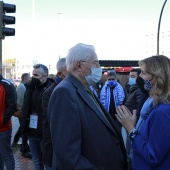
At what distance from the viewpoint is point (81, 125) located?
2.19 meters

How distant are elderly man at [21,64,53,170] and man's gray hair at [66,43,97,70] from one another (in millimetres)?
2162

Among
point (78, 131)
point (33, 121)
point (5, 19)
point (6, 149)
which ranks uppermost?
point (5, 19)

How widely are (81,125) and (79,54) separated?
566 millimetres

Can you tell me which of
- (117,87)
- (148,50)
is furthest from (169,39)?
(117,87)

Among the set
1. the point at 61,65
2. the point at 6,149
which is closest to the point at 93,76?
the point at 61,65

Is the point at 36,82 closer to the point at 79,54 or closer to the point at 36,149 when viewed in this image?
the point at 36,149

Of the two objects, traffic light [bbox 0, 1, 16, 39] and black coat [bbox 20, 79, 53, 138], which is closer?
black coat [bbox 20, 79, 53, 138]

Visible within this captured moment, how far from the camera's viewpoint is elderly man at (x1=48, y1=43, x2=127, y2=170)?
7.00ft

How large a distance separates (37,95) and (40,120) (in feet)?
1.25

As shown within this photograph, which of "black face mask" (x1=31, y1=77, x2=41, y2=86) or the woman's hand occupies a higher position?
"black face mask" (x1=31, y1=77, x2=41, y2=86)

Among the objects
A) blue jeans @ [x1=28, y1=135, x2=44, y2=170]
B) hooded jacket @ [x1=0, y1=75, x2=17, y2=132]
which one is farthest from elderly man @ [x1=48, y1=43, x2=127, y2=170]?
hooded jacket @ [x1=0, y1=75, x2=17, y2=132]

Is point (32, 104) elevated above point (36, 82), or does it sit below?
below

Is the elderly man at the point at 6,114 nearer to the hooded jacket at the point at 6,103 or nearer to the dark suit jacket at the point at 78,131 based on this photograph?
the hooded jacket at the point at 6,103

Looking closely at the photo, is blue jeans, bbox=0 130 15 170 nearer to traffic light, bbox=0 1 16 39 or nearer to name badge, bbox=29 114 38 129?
name badge, bbox=29 114 38 129
